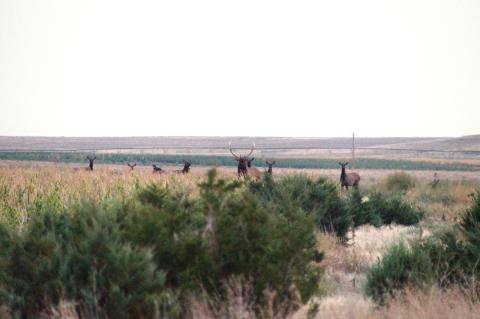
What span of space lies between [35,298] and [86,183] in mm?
13039

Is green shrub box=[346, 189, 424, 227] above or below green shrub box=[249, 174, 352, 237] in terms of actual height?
below

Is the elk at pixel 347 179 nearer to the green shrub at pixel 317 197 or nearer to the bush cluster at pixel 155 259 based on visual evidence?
the green shrub at pixel 317 197

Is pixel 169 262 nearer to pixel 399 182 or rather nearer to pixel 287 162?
pixel 399 182

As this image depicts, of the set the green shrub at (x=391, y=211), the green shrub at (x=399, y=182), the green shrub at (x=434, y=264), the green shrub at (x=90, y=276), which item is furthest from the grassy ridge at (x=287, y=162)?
the green shrub at (x=90, y=276)

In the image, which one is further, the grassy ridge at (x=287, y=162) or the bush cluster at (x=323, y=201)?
the grassy ridge at (x=287, y=162)

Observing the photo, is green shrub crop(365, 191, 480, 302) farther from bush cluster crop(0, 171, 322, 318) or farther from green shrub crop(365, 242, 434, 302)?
bush cluster crop(0, 171, 322, 318)

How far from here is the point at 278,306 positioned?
793cm

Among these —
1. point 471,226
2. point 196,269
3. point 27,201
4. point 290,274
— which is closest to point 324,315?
point 290,274

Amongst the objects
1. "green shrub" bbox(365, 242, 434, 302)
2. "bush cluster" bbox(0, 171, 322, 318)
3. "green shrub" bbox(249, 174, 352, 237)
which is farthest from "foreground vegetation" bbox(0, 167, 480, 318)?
"green shrub" bbox(249, 174, 352, 237)

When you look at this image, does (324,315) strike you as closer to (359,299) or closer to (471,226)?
(359,299)

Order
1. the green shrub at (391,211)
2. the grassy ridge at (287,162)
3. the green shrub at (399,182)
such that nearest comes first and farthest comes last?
the green shrub at (391,211)
the green shrub at (399,182)
the grassy ridge at (287,162)

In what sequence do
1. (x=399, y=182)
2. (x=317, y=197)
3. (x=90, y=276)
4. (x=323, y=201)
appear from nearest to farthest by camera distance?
(x=90, y=276) < (x=323, y=201) < (x=317, y=197) < (x=399, y=182)

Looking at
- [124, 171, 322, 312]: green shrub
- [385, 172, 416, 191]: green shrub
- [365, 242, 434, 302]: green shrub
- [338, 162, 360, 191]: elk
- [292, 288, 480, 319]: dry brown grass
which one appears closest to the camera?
[124, 171, 322, 312]: green shrub

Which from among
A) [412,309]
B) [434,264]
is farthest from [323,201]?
[412,309]
